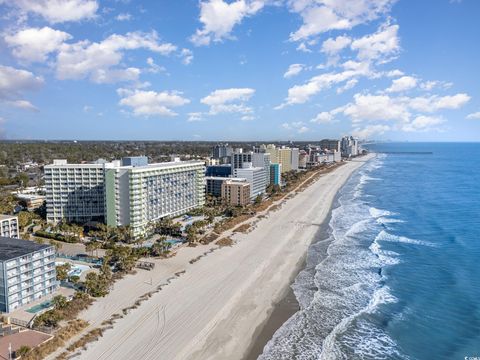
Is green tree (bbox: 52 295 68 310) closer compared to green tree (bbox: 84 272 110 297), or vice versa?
green tree (bbox: 52 295 68 310)

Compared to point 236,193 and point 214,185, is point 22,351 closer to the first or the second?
point 236,193

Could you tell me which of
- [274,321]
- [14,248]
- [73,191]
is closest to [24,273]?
[14,248]

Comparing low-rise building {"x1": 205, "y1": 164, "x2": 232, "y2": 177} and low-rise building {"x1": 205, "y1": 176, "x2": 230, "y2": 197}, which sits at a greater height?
low-rise building {"x1": 205, "y1": 164, "x2": 232, "y2": 177}

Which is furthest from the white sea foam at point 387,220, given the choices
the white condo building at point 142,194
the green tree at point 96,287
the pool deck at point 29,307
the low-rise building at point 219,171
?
the pool deck at point 29,307

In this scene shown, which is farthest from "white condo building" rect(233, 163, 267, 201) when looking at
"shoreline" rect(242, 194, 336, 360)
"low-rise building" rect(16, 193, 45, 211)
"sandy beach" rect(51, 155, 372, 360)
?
"shoreline" rect(242, 194, 336, 360)

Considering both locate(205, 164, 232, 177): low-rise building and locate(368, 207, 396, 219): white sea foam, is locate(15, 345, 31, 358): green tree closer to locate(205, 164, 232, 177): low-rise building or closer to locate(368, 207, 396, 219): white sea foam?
locate(368, 207, 396, 219): white sea foam

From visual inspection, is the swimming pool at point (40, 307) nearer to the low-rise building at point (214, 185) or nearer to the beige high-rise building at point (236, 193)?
the beige high-rise building at point (236, 193)

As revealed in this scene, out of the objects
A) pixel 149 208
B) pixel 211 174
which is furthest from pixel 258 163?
pixel 149 208
